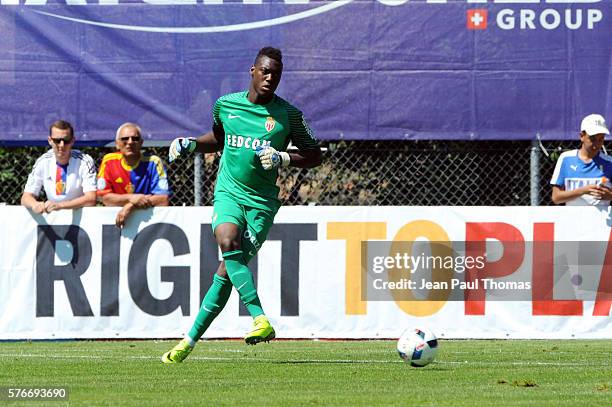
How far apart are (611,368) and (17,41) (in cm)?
803

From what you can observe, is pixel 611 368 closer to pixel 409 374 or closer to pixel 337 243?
pixel 409 374

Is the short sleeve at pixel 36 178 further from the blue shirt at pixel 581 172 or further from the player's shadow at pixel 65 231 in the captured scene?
the blue shirt at pixel 581 172

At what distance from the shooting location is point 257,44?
1372 centimetres

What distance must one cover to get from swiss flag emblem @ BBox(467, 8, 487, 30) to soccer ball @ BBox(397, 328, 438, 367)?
576 centimetres

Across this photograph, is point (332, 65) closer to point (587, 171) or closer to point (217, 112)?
point (587, 171)

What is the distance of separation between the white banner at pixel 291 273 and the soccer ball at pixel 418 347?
3.78 m

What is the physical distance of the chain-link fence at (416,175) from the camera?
1403cm

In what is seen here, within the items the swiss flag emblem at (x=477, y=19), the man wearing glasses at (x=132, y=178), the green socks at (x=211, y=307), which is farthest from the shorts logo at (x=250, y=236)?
the swiss flag emblem at (x=477, y=19)

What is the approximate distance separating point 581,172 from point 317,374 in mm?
5471

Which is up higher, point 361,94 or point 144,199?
point 361,94

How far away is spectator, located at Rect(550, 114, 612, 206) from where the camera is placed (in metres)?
12.6

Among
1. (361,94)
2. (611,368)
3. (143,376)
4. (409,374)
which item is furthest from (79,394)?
(361,94)

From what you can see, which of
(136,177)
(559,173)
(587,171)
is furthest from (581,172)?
(136,177)

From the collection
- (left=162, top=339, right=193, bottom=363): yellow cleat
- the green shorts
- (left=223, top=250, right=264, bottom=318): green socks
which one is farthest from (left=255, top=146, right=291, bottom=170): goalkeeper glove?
(left=162, top=339, right=193, bottom=363): yellow cleat
